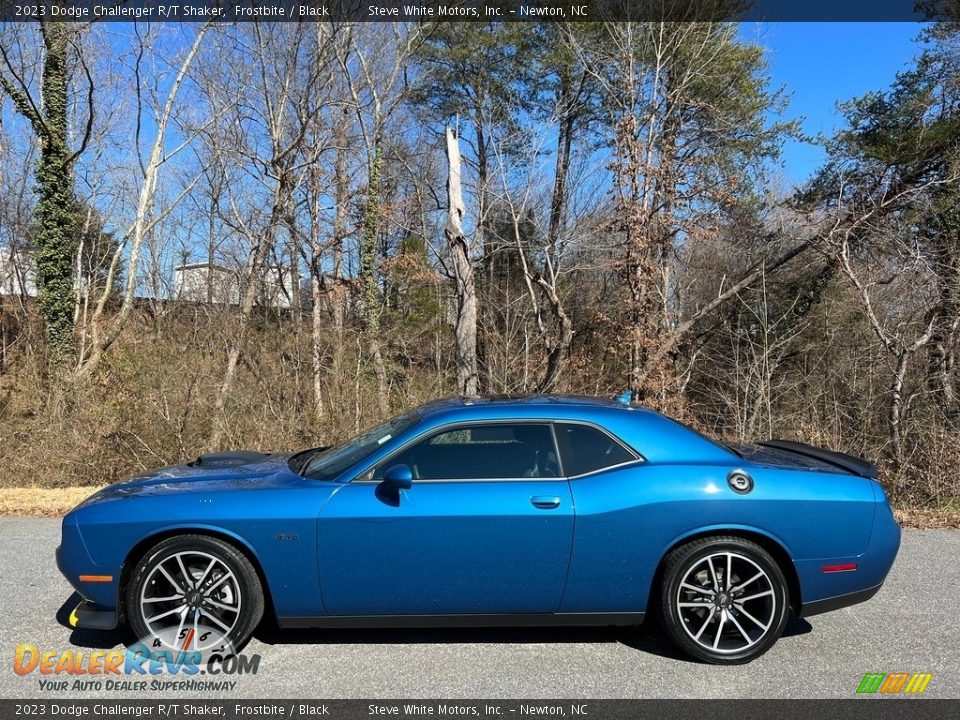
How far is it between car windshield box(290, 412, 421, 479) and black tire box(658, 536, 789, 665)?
1728mm

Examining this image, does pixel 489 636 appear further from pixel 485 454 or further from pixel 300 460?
pixel 300 460

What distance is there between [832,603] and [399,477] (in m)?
2.51

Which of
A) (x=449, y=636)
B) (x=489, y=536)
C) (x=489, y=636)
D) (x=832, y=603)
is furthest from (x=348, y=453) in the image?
(x=832, y=603)

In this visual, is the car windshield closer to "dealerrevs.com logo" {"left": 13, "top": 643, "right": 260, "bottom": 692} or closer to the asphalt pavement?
the asphalt pavement

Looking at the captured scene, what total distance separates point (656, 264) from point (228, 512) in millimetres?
11358

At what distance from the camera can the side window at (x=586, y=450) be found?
4.04m

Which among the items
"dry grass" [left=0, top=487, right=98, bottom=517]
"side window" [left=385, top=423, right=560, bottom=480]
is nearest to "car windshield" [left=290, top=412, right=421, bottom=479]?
"side window" [left=385, top=423, right=560, bottom=480]

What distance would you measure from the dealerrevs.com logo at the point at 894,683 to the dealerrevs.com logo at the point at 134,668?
3.12 metres

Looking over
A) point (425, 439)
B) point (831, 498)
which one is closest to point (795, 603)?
point (831, 498)

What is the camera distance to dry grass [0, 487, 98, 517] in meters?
7.45

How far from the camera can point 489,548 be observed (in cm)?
379

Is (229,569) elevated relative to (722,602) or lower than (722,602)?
elevated

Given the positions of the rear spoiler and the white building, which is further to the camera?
the white building

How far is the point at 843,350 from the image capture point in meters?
14.1
